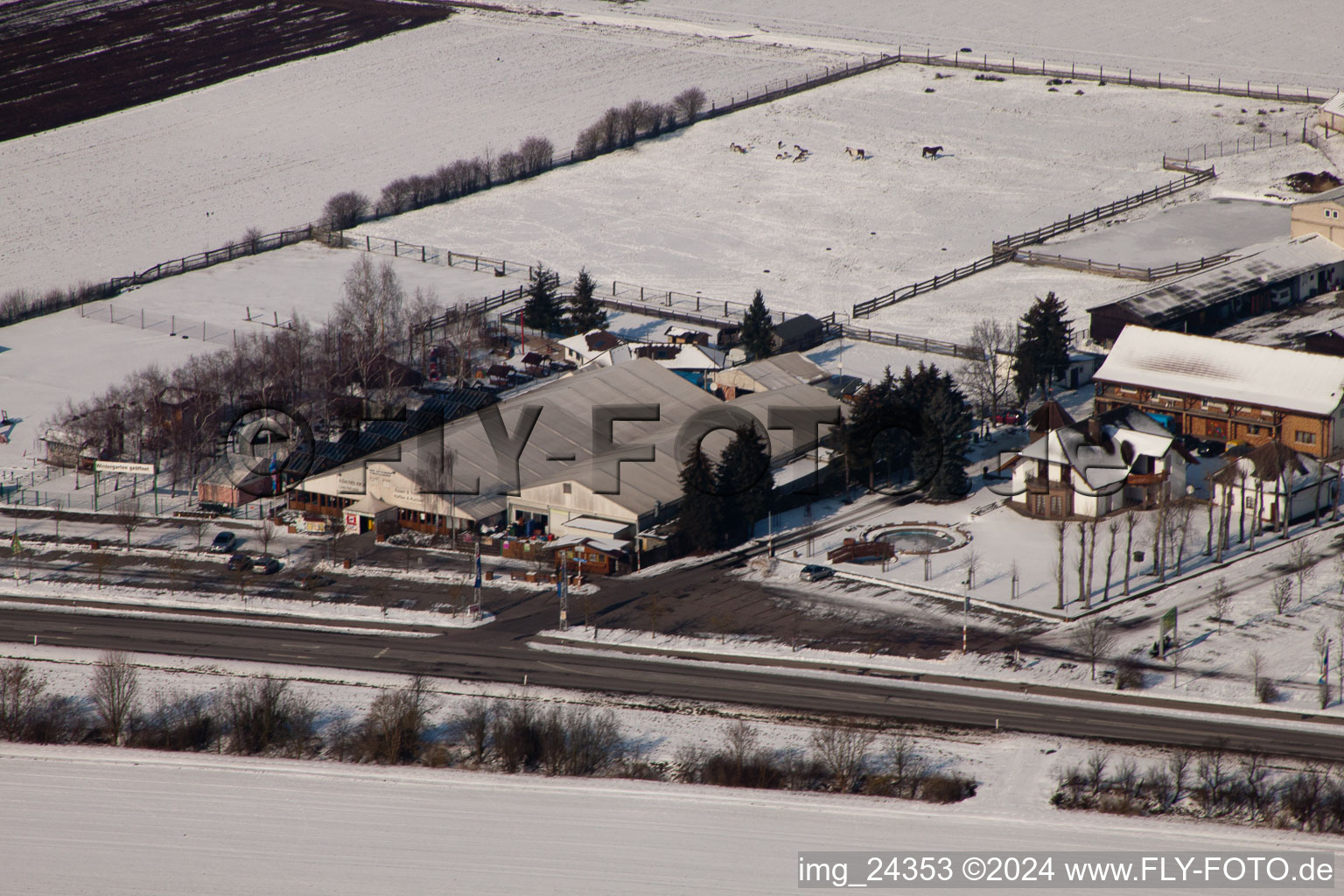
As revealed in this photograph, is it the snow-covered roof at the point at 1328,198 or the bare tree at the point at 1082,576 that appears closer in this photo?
the bare tree at the point at 1082,576

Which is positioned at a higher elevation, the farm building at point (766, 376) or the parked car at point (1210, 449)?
the farm building at point (766, 376)

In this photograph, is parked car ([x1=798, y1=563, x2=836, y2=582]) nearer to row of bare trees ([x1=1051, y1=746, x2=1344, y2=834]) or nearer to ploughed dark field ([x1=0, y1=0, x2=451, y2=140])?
row of bare trees ([x1=1051, y1=746, x2=1344, y2=834])

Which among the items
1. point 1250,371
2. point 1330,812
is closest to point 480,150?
point 1250,371

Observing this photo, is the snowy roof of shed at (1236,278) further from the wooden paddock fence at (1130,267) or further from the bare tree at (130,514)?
the bare tree at (130,514)

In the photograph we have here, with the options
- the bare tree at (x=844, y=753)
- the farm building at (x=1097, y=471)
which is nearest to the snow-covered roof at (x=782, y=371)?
the farm building at (x=1097, y=471)

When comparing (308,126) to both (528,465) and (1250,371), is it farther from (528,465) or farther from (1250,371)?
(1250,371)

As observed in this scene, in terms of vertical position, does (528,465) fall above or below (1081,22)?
below
